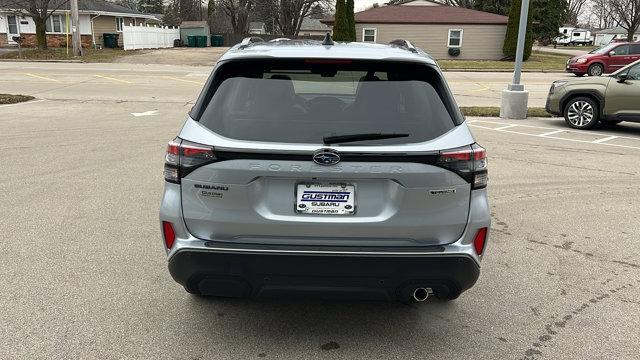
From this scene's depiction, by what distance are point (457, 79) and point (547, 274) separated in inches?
826

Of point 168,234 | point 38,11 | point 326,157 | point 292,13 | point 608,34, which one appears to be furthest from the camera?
point 608,34

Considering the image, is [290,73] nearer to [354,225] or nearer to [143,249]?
[354,225]

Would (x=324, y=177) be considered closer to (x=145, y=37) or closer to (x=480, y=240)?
(x=480, y=240)

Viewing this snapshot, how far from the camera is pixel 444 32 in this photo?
38.6 metres

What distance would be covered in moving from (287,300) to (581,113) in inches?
404

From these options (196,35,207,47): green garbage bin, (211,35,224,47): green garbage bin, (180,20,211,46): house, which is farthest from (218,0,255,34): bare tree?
(196,35,207,47): green garbage bin

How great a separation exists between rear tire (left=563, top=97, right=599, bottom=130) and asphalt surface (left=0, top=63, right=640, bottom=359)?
11.6 ft

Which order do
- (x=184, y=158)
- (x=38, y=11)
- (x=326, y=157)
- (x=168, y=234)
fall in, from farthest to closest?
(x=38, y=11), (x=168, y=234), (x=184, y=158), (x=326, y=157)

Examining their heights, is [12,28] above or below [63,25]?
below

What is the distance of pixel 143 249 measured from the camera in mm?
4820

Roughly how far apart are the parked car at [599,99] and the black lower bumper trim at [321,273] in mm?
9871

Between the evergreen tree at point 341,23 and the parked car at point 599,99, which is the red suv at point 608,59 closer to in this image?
the evergreen tree at point 341,23

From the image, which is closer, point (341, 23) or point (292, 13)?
point (341, 23)

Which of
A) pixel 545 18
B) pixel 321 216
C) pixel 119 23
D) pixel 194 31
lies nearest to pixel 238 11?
pixel 194 31
